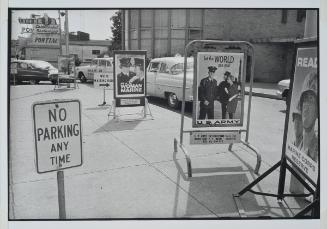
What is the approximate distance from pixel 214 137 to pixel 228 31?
16984 mm

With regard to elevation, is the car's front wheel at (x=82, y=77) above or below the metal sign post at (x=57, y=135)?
above

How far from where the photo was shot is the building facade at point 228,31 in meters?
19.0

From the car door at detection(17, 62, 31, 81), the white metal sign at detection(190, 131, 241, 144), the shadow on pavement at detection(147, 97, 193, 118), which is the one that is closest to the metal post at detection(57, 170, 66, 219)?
the white metal sign at detection(190, 131, 241, 144)

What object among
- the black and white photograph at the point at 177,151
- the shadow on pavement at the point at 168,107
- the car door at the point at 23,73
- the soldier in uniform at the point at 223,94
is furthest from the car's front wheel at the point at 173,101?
the car door at the point at 23,73

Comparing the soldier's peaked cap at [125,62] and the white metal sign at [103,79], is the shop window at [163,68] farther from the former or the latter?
the soldier's peaked cap at [125,62]

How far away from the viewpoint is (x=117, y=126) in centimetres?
753

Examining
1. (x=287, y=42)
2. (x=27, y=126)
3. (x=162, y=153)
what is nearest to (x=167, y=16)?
(x=287, y=42)

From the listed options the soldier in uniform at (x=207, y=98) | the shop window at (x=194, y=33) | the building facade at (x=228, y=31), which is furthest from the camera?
the shop window at (x=194, y=33)

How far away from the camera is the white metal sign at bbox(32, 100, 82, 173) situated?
110 inches

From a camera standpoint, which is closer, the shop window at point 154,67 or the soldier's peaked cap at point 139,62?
the soldier's peaked cap at point 139,62

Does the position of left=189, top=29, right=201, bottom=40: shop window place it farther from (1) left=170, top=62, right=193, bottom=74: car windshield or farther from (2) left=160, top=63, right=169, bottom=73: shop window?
(1) left=170, top=62, right=193, bottom=74: car windshield

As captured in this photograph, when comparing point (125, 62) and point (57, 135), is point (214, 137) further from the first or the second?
point (125, 62)

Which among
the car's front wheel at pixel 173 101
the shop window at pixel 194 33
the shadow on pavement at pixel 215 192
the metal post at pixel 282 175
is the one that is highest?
the shop window at pixel 194 33

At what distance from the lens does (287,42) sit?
18.9 metres
